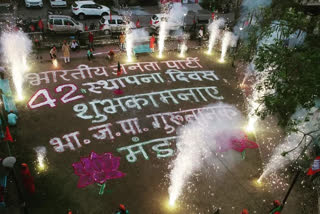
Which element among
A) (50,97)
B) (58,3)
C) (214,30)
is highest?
(58,3)

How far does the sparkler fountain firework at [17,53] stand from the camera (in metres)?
15.4

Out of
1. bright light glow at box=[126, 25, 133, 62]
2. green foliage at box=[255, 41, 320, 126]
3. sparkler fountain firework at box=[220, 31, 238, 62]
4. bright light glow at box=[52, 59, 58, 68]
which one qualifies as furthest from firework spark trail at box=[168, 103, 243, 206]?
bright light glow at box=[52, 59, 58, 68]

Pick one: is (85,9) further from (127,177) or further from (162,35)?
(127,177)

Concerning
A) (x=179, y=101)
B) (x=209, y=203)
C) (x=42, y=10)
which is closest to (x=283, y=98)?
(x=209, y=203)

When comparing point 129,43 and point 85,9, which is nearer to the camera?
point 129,43

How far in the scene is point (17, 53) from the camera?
17.8 m

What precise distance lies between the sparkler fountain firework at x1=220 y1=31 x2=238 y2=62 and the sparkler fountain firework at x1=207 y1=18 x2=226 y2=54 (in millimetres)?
727

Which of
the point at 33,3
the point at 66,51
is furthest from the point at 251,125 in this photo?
the point at 33,3

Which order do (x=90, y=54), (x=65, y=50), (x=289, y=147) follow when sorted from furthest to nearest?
1. (x=90, y=54)
2. (x=65, y=50)
3. (x=289, y=147)

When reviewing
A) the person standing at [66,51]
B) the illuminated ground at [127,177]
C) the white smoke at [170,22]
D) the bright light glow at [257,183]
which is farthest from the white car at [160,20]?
the bright light glow at [257,183]

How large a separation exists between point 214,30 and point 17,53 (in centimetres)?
1723

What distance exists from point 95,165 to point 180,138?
13.3 ft

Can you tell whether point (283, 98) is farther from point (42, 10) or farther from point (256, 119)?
point (42, 10)

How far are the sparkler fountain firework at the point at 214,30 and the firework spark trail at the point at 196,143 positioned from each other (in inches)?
342
